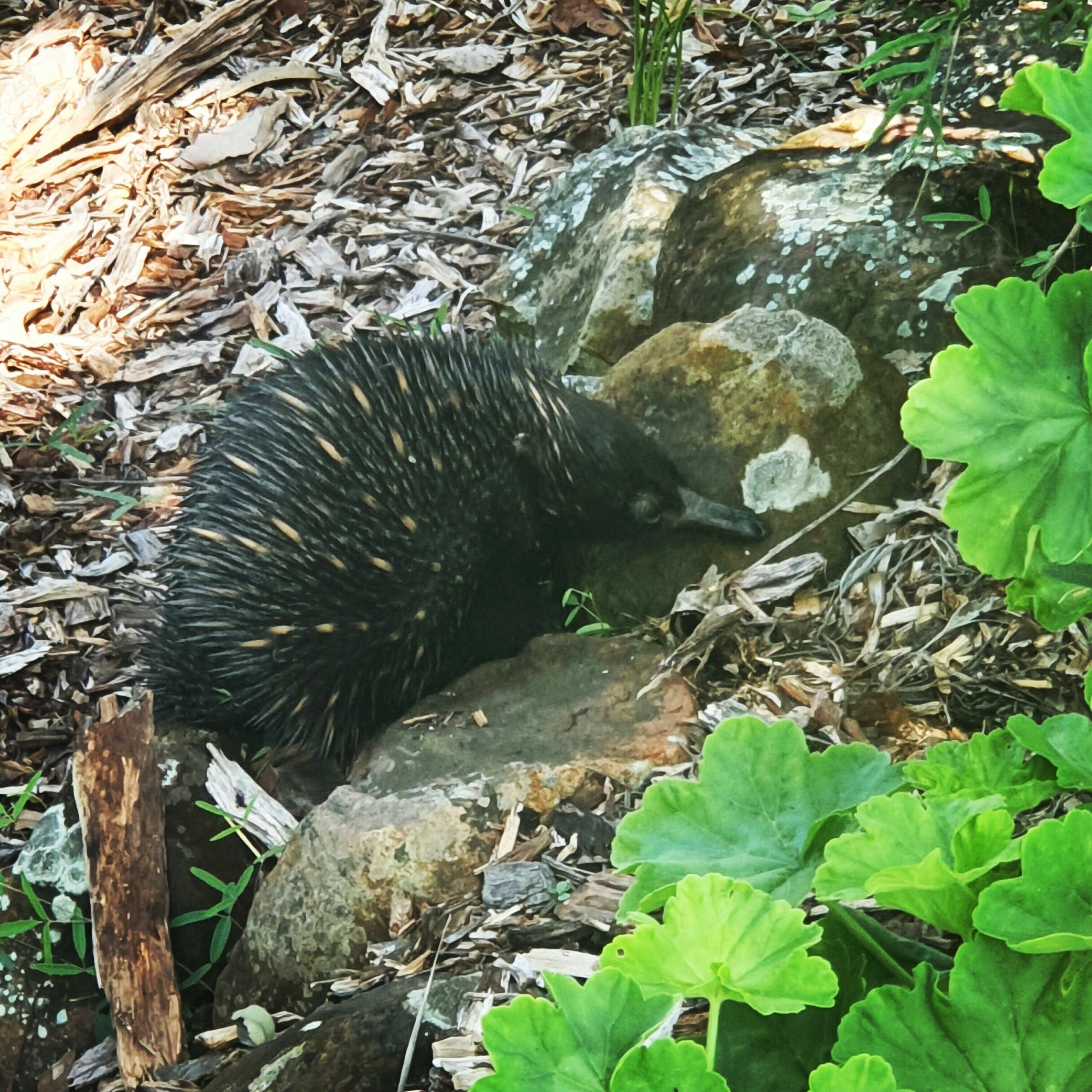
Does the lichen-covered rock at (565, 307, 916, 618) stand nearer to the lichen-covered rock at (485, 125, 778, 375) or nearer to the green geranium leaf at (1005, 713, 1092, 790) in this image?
the lichen-covered rock at (485, 125, 778, 375)

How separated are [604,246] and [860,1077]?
9.84 feet

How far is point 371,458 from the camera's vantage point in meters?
3.00

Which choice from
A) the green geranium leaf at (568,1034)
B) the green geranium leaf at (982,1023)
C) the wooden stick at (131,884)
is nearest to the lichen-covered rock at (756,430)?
the wooden stick at (131,884)

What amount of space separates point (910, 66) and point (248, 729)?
6.86 ft

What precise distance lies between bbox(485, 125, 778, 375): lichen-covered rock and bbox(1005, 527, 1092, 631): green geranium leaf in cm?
213

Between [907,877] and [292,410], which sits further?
[292,410]

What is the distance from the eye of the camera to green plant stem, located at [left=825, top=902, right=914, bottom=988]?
3.35 ft

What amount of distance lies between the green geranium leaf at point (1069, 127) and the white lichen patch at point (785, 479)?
4.95 ft

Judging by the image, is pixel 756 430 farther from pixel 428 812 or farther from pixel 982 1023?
pixel 982 1023

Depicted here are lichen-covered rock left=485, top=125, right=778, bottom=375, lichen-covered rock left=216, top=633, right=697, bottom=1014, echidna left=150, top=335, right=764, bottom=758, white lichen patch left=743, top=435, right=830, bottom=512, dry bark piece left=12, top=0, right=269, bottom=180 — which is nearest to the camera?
lichen-covered rock left=216, top=633, right=697, bottom=1014

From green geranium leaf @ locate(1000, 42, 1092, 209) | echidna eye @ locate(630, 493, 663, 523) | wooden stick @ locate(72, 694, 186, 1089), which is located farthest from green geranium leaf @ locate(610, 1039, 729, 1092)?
echidna eye @ locate(630, 493, 663, 523)

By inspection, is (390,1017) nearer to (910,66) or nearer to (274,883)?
(274,883)

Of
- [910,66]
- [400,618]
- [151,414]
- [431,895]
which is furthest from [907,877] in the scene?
[151,414]

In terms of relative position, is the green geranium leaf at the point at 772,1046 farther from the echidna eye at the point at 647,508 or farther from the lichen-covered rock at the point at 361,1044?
the echidna eye at the point at 647,508
